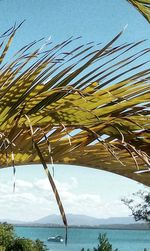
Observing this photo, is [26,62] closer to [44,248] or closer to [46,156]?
[46,156]

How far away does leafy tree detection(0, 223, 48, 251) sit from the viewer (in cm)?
1525

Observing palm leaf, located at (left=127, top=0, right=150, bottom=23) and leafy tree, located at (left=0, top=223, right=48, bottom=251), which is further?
leafy tree, located at (left=0, top=223, right=48, bottom=251)

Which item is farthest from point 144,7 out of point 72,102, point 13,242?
point 13,242

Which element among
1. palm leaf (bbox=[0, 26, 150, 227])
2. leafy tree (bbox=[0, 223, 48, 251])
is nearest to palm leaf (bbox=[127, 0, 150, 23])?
palm leaf (bbox=[0, 26, 150, 227])

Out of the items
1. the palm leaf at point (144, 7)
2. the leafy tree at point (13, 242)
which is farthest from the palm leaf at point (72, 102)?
the leafy tree at point (13, 242)

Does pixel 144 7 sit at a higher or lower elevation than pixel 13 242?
higher

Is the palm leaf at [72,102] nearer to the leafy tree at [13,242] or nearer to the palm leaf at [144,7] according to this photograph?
the palm leaf at [144,7]

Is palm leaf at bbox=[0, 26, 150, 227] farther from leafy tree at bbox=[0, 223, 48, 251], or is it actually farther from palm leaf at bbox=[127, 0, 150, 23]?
leafy tree at bbox=[0, 223, 48, 251]

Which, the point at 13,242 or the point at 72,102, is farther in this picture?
the point at 13,242

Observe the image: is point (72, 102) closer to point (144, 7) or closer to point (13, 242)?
point (144, 7)

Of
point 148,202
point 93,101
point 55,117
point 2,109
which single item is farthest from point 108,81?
point 148,202

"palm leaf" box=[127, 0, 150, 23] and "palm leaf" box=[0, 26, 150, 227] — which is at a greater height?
"palm leaf" box=[127, 0, 150, 23]

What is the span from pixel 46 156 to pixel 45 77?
1.62 feet

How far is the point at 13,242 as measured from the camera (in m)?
15.6
